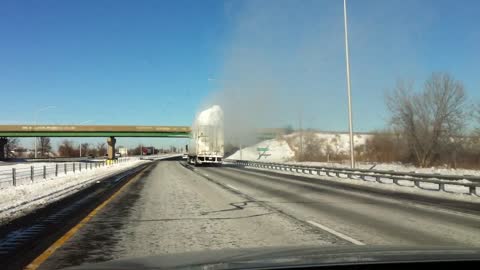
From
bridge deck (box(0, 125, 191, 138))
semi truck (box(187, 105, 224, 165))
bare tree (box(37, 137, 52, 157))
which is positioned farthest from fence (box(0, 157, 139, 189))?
bare tree (box(37, 137, 52, 157))

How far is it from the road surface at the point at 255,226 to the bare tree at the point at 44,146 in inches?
5629

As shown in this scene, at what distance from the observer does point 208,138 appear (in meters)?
52.5

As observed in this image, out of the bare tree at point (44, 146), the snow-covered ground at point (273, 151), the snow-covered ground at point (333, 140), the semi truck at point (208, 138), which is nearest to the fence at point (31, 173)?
the semi truck at point (208, 138)

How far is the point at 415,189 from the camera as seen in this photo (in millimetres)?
21031

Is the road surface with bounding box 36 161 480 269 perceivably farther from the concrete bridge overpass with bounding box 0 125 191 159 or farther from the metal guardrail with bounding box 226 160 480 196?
the concrete bridge overpass with bounding box 0 125 191 159

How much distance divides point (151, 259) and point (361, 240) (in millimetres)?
5088

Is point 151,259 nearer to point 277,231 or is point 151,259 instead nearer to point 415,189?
point 277,231

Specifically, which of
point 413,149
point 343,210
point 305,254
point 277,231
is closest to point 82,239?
point 277,231

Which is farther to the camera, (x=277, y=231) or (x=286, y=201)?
(x=286, y=201)

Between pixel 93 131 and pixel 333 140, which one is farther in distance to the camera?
pixel 333 140

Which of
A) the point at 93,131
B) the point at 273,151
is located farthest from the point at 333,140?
the point at 93,131

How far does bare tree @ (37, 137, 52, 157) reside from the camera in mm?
149750

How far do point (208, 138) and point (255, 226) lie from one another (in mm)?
42115

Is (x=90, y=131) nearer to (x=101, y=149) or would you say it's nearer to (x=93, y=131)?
(x=93, y=131)
